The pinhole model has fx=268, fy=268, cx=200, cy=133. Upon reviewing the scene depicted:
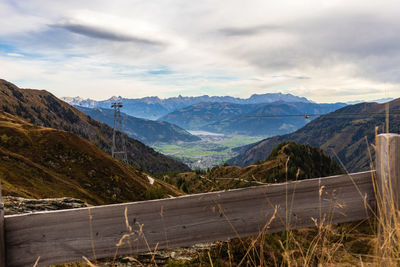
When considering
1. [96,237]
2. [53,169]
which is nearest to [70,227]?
[96,237]

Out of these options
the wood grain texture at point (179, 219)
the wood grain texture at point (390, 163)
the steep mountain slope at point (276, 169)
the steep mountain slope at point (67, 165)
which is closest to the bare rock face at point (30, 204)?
the wood grain texture at point (179, 219)

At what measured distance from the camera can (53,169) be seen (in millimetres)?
36250

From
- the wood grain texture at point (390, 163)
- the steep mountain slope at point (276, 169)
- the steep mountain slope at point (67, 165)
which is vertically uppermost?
the wood grain texture at point (390, 163)

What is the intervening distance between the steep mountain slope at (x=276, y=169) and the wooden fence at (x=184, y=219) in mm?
75822

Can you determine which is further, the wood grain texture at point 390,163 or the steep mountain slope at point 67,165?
the steep mountain slope at point 67,165

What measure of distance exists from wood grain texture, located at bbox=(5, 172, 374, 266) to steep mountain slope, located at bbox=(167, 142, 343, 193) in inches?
2985

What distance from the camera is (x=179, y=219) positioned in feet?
10.6

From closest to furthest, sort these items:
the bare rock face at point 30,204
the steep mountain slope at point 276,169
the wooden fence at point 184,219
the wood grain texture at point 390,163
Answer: the wooden fence at point 184,219 < the wood grain texture at point 390,163 < the bare rock face at point 30,204 < the steep mountain slope at point 276,169

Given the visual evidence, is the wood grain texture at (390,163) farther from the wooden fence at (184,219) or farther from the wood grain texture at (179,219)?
the wood grain texture at (179,219)

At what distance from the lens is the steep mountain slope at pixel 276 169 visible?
8988cm

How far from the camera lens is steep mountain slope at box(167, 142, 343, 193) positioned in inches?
3538

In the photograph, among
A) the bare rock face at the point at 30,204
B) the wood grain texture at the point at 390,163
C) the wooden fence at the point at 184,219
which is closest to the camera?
the wooden fence at the point at 184,219

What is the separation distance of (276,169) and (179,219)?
308 feet

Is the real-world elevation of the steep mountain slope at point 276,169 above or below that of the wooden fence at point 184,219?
below
